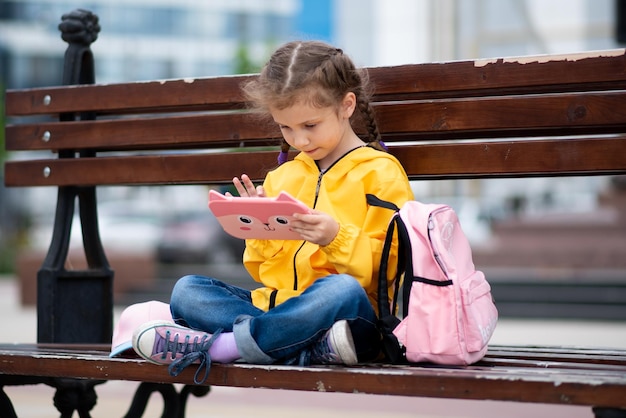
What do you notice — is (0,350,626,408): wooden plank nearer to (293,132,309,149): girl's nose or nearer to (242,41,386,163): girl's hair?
(293,132,309,149): girl's nose

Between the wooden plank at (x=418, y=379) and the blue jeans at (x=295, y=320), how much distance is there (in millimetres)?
82

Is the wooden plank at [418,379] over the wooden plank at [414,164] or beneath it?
beneath

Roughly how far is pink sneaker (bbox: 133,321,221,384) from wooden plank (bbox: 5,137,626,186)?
1005mm

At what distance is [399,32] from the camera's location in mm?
20781

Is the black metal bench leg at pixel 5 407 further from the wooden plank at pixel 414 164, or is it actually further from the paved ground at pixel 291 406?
the paved ground at pixel 291 406

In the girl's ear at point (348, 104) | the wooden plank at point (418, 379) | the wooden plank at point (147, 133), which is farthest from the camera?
the wooden plank at point (147, 133)

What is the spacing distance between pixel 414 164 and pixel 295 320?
0.94m

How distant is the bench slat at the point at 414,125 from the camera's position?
3.29 m

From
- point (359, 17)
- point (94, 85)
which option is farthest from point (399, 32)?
point (94, 85)

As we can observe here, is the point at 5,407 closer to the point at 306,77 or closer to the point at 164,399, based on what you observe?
the point at 164,399

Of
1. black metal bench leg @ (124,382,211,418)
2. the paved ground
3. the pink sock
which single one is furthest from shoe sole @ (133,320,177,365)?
the paved ground

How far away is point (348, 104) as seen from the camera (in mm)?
3160

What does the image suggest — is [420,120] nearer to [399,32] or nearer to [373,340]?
Answer: [373,340]

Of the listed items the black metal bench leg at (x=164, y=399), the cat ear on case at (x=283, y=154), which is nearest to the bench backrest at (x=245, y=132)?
the cat ear on case at (x=283, y=154)
